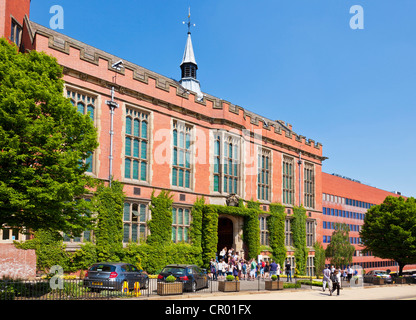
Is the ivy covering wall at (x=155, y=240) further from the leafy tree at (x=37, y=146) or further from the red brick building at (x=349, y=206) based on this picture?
the red brick building at (x=349, y=206)

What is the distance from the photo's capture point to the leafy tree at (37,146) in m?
17.8

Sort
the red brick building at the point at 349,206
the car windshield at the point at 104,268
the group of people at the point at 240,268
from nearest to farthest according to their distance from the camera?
the car windshield at the point at 104,268
the group of people at the point at 240,268
the red brick building at the point at 349,206

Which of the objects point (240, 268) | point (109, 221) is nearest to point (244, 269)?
point (240, 268)

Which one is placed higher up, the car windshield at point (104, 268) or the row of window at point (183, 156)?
the row of window at point (183, 156)

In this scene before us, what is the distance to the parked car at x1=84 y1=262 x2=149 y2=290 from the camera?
20844 mm

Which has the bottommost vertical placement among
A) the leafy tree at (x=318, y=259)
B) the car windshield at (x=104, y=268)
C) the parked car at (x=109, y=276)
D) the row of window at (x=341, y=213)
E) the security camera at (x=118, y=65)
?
the leafy tree at (x=318, y=259)

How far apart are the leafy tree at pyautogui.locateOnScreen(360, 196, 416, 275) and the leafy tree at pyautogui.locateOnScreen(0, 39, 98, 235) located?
40824 mm

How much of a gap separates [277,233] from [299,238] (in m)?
4.38

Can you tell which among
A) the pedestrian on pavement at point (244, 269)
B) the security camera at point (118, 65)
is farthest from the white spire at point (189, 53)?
the pedestrian on pavement at point (244, 269)

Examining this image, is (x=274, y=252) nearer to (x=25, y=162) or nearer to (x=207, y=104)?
(x=207, y=104)

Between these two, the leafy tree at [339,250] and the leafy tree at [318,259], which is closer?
the leafy tree at [318,259]

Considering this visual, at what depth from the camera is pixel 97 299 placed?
19.2 metres

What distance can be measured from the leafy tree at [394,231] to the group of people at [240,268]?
64.6 feet

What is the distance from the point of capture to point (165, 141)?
33.2 metres
